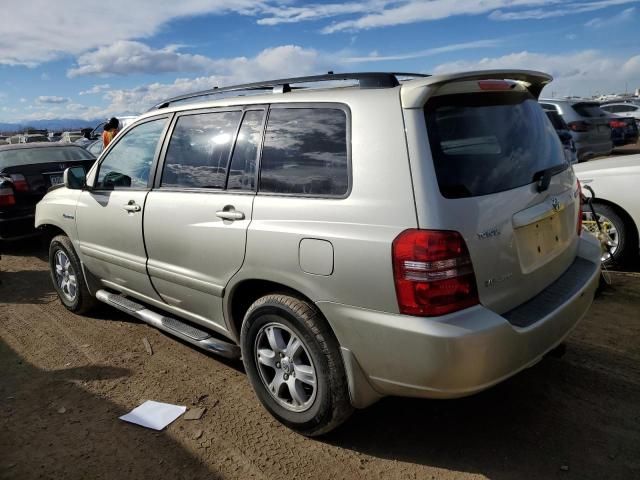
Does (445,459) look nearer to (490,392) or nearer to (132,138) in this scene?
(490,392)

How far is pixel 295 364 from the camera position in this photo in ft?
9.18

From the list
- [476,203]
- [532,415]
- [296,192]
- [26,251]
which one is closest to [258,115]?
[296,192]

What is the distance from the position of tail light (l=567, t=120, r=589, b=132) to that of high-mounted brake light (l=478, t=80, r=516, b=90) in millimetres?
10223

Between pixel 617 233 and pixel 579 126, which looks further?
pixel 579 126

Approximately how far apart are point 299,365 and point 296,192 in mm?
926

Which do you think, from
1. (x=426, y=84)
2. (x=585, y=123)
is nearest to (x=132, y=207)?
(x=426, y=84)

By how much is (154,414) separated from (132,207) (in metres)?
1.48

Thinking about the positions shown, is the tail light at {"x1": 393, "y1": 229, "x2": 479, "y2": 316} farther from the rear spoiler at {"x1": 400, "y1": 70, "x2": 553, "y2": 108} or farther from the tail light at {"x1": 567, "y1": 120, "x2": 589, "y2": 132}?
the tail light at {"x1": 567, "y1": 120, "x2": 589, "y2": 132}

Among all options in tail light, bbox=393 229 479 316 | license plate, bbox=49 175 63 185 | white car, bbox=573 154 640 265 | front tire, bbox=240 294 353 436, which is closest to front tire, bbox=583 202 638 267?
white car, bbox=573 154 640 265

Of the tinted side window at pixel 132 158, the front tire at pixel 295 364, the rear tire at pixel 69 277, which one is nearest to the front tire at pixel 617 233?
the front tire at pixel 295 364

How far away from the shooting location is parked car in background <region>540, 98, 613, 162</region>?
1175cm

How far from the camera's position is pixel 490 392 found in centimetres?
325

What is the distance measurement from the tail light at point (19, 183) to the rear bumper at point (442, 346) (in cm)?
657

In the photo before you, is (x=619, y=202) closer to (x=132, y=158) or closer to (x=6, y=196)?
(x=132, y=158)
